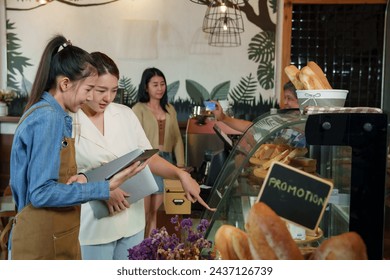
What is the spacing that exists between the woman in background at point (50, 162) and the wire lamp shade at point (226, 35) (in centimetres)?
118

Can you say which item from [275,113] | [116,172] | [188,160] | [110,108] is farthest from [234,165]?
[188,160]

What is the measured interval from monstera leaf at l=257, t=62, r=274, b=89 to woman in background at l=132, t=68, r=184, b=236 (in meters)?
0.49

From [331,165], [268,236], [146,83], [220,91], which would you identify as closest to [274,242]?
[268,236]

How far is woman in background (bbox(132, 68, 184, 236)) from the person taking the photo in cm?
206

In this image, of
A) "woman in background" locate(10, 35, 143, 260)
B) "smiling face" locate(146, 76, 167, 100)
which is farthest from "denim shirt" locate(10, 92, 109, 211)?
"smiling face" locate(146, 76, 167, 100)

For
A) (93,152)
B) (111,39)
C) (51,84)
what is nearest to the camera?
(51,84)

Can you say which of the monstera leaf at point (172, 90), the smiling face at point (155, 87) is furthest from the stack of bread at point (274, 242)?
the monstera leaf at point (172, 90)

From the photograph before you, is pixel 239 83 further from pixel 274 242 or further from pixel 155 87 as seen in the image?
pixel 274 242

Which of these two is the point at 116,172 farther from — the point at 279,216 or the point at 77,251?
the point at 279,216

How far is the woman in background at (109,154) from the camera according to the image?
1.42 meters

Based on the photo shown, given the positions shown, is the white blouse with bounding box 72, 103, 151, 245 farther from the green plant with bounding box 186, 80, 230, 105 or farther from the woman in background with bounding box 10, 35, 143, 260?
the green plant with bounding box 186, 80, 230, 105

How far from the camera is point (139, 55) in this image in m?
1.85

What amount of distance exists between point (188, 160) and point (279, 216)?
221cm
